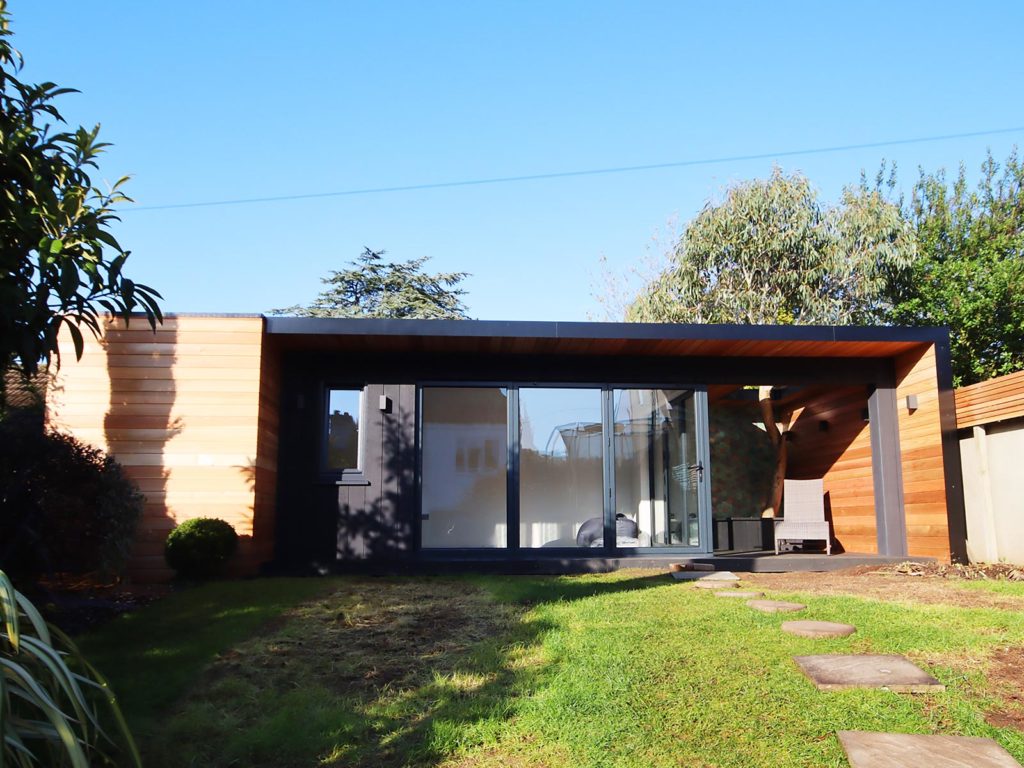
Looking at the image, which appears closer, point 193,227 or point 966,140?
point 966,140

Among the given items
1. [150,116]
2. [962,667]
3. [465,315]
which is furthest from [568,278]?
[962,667]

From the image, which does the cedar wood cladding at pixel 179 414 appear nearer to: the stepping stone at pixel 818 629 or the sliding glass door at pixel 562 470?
the sliding glass door at pixel 562 470

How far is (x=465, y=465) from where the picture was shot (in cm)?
823

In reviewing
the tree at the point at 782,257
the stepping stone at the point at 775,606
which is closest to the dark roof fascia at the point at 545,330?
the stepping stone at the point at 775,606

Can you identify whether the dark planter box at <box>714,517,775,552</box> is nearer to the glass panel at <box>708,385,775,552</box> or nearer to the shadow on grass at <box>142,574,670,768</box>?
the glass panel at <box>708,385,775,552</box>

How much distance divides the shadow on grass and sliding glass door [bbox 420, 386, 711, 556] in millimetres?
2451

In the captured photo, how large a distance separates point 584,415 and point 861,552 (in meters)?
3.82

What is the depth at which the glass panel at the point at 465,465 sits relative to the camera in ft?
26.5

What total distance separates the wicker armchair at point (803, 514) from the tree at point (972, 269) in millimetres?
5121

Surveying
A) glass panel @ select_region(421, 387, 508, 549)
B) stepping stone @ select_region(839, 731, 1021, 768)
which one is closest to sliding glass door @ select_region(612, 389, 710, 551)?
glass panel @ select_region(421, 387, 508, 549)

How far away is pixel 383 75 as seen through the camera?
10859 mm

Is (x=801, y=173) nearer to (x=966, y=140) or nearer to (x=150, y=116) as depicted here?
(x=966, y=140)

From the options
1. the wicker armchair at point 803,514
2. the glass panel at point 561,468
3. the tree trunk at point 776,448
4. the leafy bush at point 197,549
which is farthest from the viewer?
the tree trunk at point 776,448

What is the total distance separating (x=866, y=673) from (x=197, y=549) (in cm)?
A: 516
